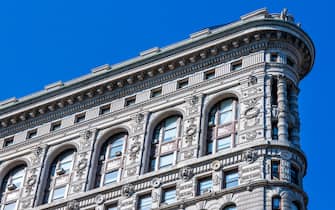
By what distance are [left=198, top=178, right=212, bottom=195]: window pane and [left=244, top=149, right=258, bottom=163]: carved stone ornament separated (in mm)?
2897

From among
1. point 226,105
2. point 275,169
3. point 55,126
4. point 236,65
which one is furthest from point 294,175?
point 55,126

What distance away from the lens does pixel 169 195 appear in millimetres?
64312

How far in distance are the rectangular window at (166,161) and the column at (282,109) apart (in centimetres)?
806

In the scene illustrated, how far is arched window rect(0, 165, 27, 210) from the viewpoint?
72.4 m

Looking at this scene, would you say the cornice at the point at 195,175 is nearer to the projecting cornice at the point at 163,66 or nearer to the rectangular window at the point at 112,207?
the rectangular window at the point at 112,207

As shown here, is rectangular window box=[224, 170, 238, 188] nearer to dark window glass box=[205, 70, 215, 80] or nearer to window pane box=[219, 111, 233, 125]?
window pane box=[219, 111, 233, 125]

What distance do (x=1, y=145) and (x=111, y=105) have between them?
1023cm

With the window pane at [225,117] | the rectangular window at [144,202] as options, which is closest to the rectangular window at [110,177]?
the rectangular window at [144,202]

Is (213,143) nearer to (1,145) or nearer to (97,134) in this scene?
(97,134)

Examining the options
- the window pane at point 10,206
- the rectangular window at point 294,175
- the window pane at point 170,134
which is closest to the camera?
the rectangular window at point 294,175

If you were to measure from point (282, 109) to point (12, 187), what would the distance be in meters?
21.9

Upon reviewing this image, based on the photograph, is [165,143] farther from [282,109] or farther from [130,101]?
[282,109]

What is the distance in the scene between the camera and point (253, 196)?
197 feet

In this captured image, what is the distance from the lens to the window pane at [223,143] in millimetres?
65431
